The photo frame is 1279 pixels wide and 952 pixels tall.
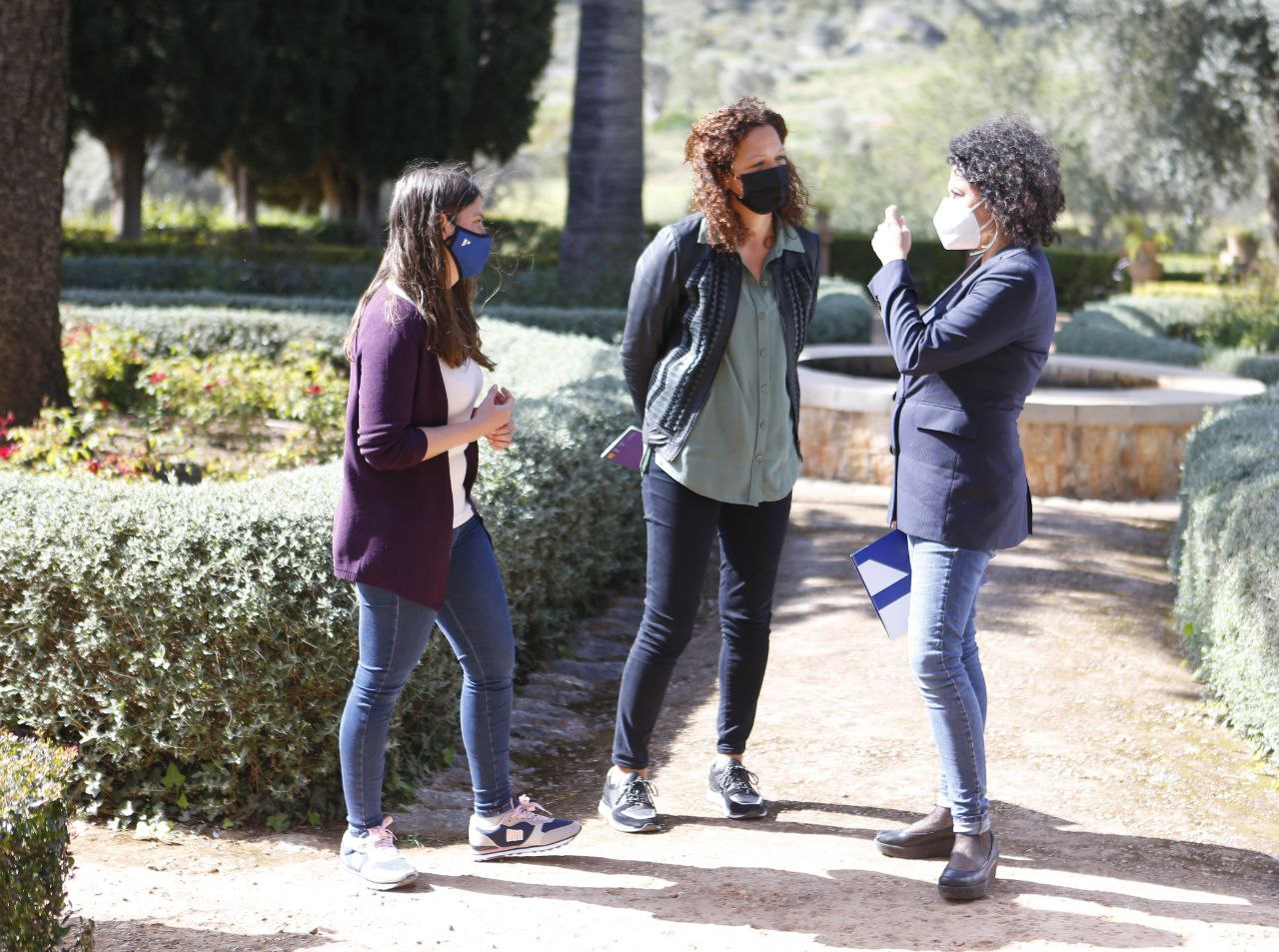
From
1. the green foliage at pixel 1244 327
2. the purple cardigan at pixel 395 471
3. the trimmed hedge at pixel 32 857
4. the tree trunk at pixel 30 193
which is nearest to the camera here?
the trimmed hedge at pixel 32 857

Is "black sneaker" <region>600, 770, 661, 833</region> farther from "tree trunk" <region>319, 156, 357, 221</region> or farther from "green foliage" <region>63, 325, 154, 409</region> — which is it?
"tree trunk" <region>319, 156, 357, 221</region>

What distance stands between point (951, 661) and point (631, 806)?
1006mm

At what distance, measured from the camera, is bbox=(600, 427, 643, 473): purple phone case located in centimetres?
371

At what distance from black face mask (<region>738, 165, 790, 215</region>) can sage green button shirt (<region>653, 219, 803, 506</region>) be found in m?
0.14

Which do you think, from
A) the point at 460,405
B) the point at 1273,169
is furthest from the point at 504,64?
the point at 460,405

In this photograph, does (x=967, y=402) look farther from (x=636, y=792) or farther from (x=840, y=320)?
(x=840, y=320)

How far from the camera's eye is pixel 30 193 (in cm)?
700

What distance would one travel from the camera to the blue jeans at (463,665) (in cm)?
312

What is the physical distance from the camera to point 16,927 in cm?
243

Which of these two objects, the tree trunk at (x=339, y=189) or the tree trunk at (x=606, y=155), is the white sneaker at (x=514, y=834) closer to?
the tree trunk at (x=606, y=155)

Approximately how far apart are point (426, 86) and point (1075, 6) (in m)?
10.7

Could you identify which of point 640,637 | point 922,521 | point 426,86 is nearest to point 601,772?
point 640,637

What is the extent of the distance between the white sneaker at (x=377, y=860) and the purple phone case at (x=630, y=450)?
114cm

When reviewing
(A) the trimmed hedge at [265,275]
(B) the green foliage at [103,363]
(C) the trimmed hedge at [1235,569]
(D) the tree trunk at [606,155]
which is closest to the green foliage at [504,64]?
(A) the trimmed hedge at [265,275]
